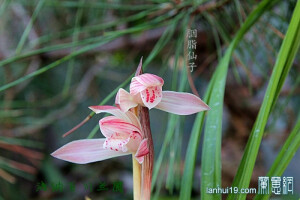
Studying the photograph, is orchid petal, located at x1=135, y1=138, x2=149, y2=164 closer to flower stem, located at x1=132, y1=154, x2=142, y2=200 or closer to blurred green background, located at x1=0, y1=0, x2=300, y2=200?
flower stem, located at x1=132, y1=154, x2=142, y2=200

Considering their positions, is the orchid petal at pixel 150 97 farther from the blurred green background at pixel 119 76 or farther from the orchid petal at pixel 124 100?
the blurred green background at pixel 119 76

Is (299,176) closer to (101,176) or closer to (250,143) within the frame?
(101,176)

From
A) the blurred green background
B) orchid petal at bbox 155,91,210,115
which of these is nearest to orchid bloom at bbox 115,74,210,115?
orchid petal at bbox 155,91,210,115

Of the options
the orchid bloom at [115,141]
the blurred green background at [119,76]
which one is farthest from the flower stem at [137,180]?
the blurred green background at [119,76]

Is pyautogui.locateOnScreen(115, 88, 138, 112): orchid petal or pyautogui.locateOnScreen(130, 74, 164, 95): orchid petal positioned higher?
pyautogui.locateOnScreen(130, 74, 164, 95): orchid petal

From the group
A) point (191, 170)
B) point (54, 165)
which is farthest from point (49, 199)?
point (191, 170)

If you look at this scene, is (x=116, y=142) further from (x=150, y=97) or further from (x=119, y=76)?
(x=119, y=76)

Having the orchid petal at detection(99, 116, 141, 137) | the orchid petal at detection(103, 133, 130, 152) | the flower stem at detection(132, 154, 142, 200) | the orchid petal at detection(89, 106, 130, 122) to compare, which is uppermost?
the orchid petal at detection(89, 106, 130, 122)
